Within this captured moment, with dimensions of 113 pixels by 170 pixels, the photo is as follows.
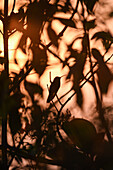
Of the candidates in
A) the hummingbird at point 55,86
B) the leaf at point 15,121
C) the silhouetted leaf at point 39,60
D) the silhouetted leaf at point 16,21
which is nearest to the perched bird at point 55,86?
the hummingbird at point 55,86

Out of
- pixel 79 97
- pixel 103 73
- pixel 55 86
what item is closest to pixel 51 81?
pixel 55 86

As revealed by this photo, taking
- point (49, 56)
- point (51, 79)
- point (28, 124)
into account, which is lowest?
point (28, 124)

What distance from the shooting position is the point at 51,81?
1110 mm

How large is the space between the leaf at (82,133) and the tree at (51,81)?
6 centimetres

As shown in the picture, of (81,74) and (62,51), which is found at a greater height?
(62,51)

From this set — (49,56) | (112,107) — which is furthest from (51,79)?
(112,107)

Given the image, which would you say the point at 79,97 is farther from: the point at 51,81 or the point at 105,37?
the point at 105,37

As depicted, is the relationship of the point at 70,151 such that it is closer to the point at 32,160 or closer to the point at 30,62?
the point at 32,160

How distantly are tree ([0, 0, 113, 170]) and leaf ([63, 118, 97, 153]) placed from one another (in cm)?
6

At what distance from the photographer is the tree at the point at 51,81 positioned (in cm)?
109

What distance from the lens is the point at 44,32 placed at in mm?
1105

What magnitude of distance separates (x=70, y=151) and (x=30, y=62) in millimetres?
538

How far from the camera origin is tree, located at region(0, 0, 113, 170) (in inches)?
43.1

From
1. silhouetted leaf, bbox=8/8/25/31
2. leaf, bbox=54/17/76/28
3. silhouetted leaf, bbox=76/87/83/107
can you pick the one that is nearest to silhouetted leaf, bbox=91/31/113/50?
leaf, bbox=54/17/76/28
